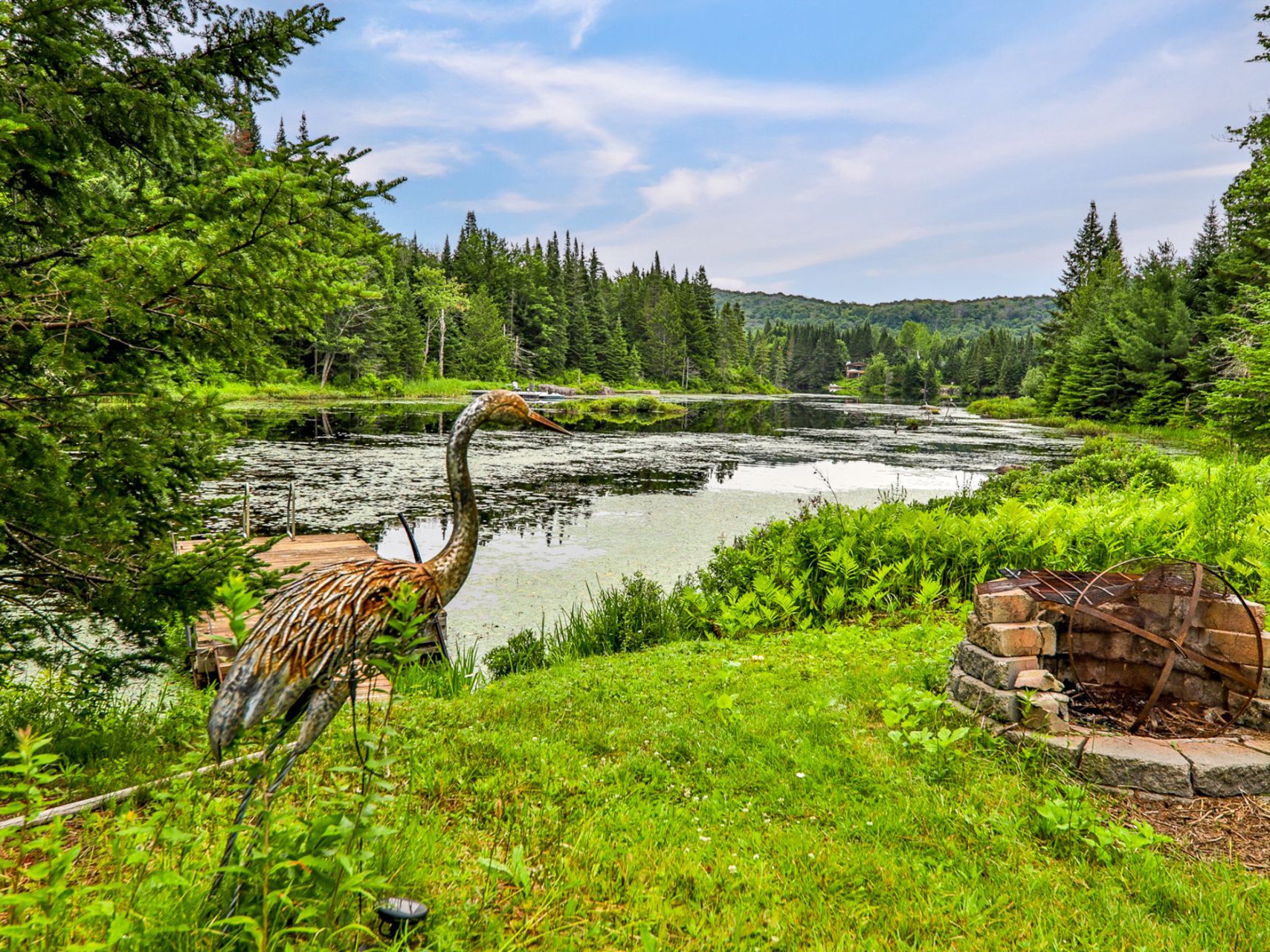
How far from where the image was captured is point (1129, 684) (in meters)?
4.58

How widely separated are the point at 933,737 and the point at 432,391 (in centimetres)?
5404

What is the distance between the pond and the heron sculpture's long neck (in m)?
5.25

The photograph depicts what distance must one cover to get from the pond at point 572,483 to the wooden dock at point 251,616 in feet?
4.81

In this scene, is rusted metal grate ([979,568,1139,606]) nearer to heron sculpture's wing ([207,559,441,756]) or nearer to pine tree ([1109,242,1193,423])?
heron sculpture's wing ([207,559,441,756])

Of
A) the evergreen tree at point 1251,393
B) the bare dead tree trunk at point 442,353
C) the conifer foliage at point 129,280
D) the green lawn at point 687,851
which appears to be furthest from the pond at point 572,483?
the bare dead tree trunk at point 442,353

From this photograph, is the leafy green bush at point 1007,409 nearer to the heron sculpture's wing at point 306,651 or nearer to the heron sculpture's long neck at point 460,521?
the heron sculpture's long neck at point 460,521

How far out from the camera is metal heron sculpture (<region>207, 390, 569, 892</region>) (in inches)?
83.6

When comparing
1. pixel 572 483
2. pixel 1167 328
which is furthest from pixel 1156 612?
pixel 1167 328

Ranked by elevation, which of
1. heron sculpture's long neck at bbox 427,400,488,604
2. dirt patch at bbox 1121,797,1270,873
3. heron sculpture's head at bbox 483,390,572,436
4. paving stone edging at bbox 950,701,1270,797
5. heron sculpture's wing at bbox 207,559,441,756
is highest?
heron sculpture's head at bbox 483,390,572,436

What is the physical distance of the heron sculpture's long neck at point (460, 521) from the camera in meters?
2.62

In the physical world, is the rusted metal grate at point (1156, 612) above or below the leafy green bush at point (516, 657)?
above

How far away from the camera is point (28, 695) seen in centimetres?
418

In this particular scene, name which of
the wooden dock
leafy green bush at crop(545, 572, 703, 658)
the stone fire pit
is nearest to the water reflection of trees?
the wooden dock

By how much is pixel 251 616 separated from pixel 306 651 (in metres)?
4.61
